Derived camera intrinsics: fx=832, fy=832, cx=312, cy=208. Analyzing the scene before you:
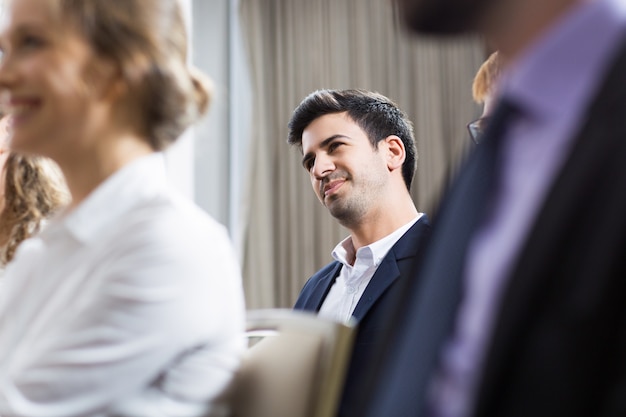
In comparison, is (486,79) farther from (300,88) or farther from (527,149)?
(300,88)

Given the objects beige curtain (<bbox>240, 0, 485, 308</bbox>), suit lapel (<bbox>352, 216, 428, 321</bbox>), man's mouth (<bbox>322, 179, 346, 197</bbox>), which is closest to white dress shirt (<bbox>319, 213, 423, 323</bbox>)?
suit lapel (<bbox>352, 216, 428, 321</bbox>)

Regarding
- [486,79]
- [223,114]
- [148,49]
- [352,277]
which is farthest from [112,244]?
[223,114]

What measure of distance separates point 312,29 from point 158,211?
13.7ft

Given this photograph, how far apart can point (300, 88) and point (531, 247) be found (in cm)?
458

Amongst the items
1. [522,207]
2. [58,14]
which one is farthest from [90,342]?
[522,207]

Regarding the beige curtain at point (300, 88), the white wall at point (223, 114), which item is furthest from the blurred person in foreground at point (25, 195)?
the white wall at point (223, 114)

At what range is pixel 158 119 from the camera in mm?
1187

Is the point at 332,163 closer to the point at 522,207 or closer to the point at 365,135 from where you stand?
the point at 365,135

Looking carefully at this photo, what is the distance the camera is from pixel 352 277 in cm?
268

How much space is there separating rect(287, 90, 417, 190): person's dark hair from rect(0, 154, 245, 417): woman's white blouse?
193cm

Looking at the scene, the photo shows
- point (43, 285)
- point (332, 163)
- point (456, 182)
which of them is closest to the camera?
point (456, 182)

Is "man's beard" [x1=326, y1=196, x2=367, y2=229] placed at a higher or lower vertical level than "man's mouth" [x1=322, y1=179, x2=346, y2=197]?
lower

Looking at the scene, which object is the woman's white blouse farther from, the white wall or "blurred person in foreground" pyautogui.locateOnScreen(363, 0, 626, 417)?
the white wall

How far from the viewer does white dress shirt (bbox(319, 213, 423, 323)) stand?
2.60 metres
